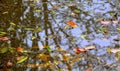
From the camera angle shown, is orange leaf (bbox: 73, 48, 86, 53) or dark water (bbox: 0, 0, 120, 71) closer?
dark water (bbox: 0, 0, 120, 71)

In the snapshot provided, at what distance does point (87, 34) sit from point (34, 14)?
1.17 m

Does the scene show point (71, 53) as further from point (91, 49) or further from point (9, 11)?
point (9, 11)

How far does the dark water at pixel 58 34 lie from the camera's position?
136 inches

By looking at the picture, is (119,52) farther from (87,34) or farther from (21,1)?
(21,1)

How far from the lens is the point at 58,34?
4.15 m

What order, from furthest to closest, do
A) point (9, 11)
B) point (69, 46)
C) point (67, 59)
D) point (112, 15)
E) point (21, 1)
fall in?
point (21, 1) < point (9, 11) < point (112, 15) < point (69, 46) < point (67, 59)

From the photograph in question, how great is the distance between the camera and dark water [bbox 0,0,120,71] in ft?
11.3

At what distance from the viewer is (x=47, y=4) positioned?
17.2ft

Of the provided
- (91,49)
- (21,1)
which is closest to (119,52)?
(91,49)

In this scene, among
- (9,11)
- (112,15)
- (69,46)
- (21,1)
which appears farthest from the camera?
(21,1)

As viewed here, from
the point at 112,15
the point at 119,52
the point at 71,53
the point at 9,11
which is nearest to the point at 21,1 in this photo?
the point at 9,11

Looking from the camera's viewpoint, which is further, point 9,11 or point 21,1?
point 21,1

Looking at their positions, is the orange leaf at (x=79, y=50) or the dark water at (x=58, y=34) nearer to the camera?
the dark water at (x=58, y=34)

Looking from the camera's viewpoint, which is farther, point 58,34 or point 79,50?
point 58,34
